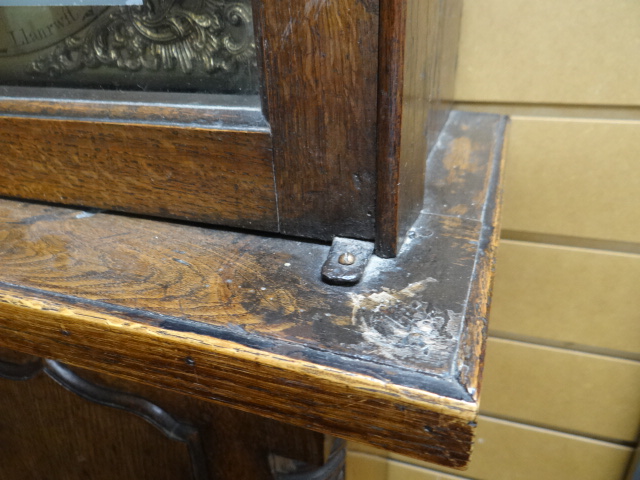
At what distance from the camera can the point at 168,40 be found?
16.8 inches

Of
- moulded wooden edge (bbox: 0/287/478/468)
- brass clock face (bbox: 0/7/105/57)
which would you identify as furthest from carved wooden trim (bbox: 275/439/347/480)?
brass clock face (bbox: 0/7/105/57)

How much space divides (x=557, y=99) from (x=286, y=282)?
48cm

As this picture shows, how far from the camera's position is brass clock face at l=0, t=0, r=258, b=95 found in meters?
0.40

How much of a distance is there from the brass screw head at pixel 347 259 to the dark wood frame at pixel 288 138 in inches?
0.9

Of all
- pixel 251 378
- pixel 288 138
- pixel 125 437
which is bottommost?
pixel 125 437

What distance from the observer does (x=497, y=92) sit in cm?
67

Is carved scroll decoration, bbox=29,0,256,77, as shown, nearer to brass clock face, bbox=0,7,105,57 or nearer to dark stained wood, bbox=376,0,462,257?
brass clock face, bbox=0,7,105,57

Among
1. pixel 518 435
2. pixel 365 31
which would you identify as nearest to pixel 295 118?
pixel 365 31

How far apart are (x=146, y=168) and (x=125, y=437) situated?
0.28 metres

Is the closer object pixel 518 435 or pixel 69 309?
pixel 69 309

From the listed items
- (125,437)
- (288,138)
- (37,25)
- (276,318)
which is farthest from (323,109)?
(125,437)

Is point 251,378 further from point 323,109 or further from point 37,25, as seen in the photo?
point 37,25

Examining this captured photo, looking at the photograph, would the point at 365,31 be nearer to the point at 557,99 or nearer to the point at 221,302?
the point at 221,302

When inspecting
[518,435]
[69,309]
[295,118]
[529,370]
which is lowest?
[518,435]
